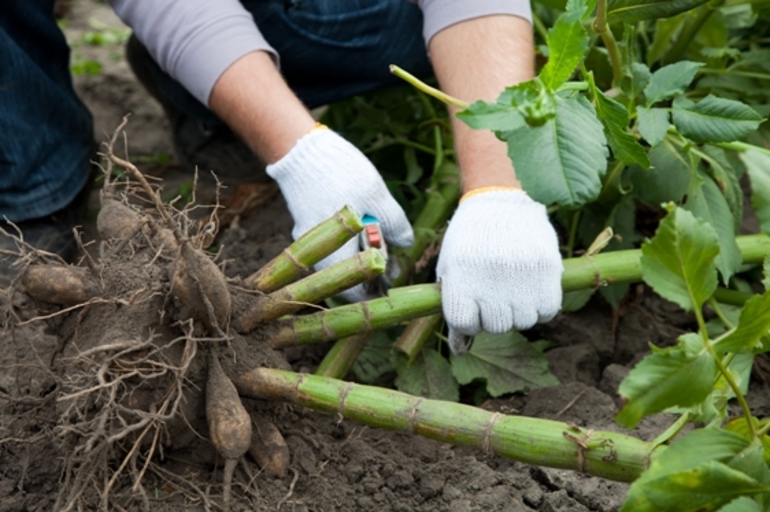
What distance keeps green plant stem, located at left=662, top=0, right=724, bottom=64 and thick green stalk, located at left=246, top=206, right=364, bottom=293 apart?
0.88 meters

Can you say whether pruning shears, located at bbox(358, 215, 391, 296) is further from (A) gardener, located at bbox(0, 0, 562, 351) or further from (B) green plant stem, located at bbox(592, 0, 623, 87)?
(B) green plant stem, located at bbox(592, 0, 623, 87)

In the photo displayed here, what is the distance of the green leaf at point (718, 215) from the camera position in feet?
4.78

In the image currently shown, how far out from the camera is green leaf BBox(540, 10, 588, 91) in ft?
3.45

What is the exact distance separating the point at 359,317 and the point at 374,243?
158mm

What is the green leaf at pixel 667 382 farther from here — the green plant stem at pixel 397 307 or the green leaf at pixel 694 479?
the green plant stem at pixel 397 307

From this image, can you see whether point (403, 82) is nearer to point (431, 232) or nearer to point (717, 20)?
point (431, 232)

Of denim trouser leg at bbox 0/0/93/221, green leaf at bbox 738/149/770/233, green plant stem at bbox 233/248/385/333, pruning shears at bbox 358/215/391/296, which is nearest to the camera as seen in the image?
green leaf at bbox 738/149/770/233

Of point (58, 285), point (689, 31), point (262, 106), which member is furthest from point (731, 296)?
point (58, 285)

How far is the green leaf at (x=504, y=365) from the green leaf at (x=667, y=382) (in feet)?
2.12

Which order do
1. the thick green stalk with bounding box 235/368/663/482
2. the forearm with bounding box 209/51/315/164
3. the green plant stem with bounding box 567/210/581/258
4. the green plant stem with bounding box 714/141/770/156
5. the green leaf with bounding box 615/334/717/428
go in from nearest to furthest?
the green leaf with bounding box 615/334/717/428 → the thick green stalk with bounding box 235/368/663/482 → the green plant stem with bounding box 714/141/770/156 → the forearm with bounding box 209/51/315/164 → the green plant stem with bounding box 567/210/581/258

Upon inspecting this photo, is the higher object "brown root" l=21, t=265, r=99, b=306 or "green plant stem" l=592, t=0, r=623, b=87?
"green plant stem" l=592, t=0, r=623, b=87

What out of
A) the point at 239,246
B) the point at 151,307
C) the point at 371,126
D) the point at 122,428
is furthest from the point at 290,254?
the point at 371,126

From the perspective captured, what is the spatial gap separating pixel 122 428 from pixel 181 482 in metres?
0.16

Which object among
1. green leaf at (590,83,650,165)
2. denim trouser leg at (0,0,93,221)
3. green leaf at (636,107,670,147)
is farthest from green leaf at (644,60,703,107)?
denim trouser leg at (0,0,93,221)
